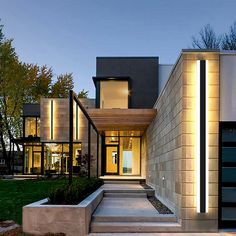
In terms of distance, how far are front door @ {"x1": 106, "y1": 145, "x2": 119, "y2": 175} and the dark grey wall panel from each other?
3409 millimetres

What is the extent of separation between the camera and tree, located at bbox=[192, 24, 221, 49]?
3361 centimetres

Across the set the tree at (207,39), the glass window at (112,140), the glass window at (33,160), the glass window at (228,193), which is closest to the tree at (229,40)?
the tree at (207,39)

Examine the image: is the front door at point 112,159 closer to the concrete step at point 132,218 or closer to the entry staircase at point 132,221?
the entry staircase at point 132,221

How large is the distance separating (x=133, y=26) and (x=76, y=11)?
4.64m

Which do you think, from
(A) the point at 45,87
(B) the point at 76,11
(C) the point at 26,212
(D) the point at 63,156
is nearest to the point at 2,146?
(A) the point at 45,87

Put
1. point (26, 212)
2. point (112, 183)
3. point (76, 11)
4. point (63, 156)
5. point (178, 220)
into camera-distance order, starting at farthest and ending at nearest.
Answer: point (63, 156), point (76, 11), point (112, 183), point (178, 220), point (26, 212)

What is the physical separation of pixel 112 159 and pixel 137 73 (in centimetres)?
617

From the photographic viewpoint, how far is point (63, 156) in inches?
1156

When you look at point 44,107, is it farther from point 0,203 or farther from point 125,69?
point 0,203

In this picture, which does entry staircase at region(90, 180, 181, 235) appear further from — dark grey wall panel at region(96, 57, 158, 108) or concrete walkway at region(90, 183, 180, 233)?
dark grey wall panel at region(96, 57, 158, 108)

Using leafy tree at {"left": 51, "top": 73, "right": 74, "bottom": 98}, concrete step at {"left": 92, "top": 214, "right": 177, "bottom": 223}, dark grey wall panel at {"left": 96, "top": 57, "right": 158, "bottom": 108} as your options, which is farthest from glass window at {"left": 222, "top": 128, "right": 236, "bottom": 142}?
leafy tree at {"left": 51, "top": 73, "right": 74, "bottom": 98}

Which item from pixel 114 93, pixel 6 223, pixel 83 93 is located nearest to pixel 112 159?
pixel 114 93

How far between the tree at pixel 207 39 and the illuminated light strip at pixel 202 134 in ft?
88.4

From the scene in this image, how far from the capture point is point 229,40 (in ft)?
109
